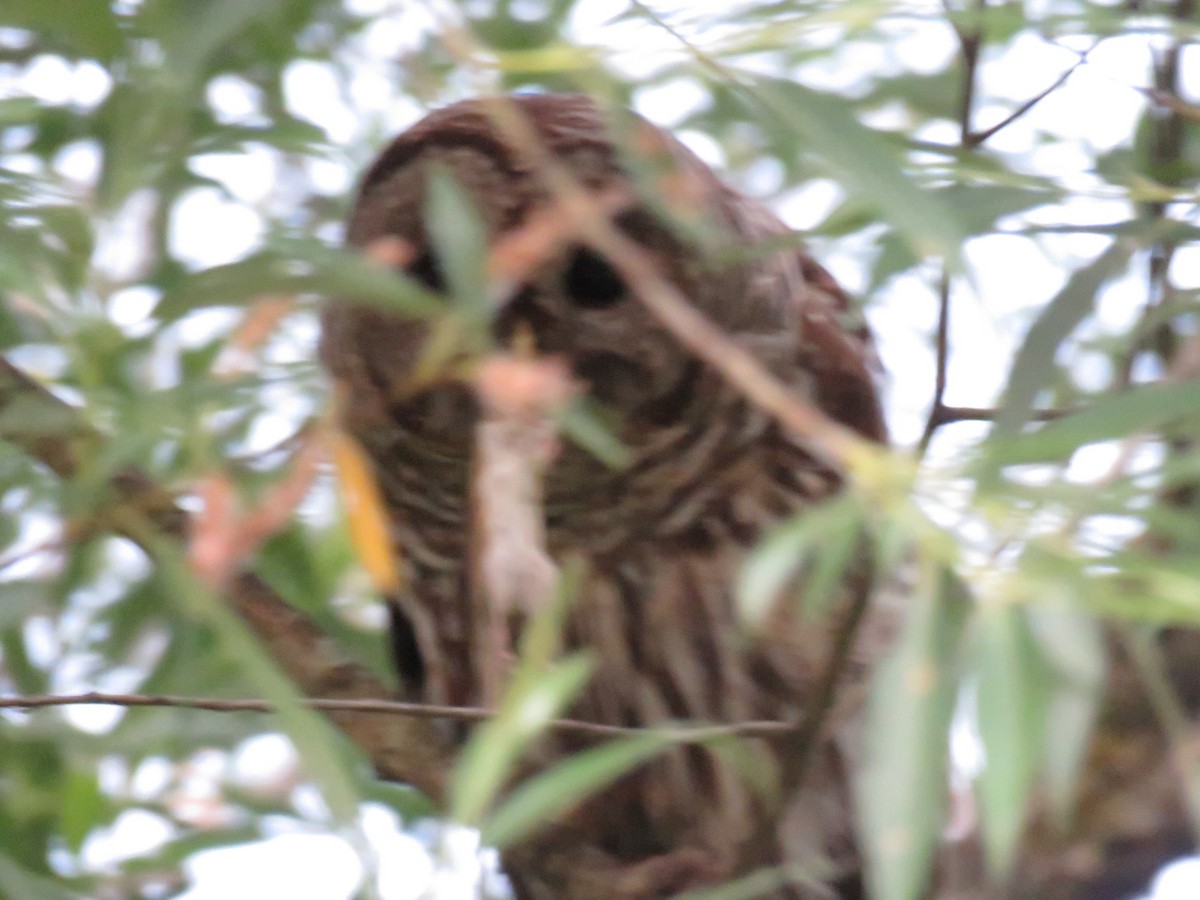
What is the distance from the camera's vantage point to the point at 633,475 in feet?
3.79

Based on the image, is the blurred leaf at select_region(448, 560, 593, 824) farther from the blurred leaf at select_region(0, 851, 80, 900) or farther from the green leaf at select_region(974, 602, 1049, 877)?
the blurred leaf at select_region(0, 851, 80, 900)

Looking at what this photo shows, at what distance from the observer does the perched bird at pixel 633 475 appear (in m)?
→ 1.03

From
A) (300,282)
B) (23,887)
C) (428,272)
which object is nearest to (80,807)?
(23,887)

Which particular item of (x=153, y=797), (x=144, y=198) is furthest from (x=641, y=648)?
(x=144, y=198)

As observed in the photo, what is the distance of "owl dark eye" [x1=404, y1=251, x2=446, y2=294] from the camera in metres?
0.99

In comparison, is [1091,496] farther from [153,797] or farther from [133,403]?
[153,797]

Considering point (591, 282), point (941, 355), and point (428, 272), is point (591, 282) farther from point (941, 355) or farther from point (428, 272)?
point (941, 355)

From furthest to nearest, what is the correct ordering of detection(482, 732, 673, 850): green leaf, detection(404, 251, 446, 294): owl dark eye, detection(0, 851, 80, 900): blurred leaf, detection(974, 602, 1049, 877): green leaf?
1. detection(404, 251, 446, 294): owl dark eye
2. detection(0, 851, 80, 900): blurred leaf
3. detection(482, 732, 673, 850): green leaf
4. detection(974, 602, 1049, 877): green leaf

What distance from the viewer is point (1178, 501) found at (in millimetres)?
788

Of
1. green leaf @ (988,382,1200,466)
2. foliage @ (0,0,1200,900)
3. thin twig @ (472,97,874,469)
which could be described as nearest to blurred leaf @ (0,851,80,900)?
foliage @ (0,0,1200,900)

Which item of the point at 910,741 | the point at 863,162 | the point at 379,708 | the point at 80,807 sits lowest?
the point at 80,807

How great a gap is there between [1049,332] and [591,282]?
417mm

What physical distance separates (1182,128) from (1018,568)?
1.44ft

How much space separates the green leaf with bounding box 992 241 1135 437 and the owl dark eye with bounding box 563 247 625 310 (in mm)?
386
